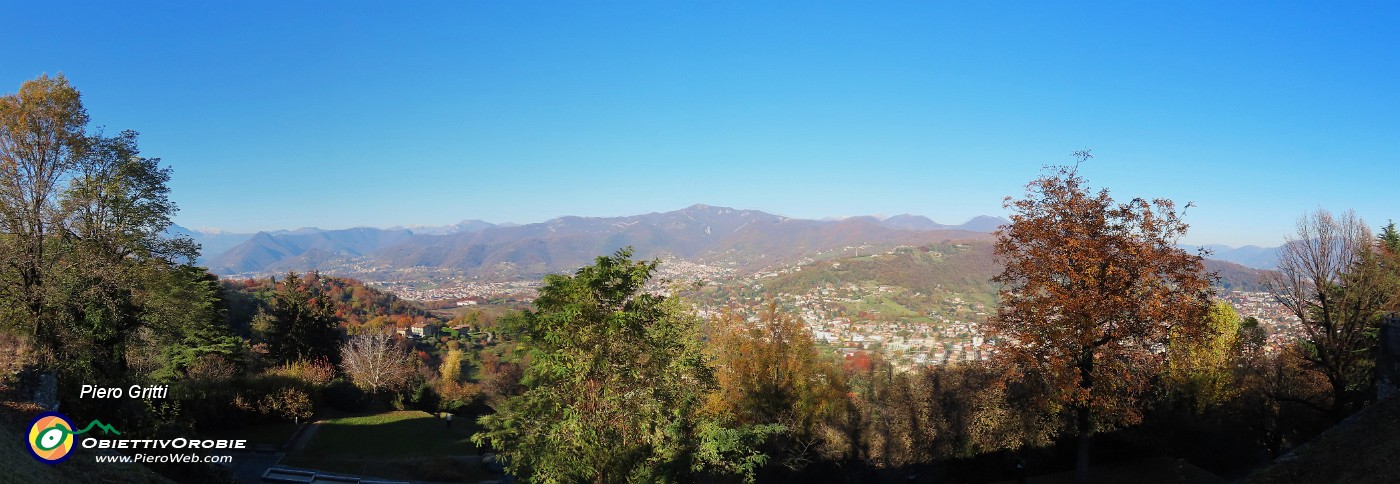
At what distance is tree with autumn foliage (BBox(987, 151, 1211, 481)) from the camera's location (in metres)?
11.3

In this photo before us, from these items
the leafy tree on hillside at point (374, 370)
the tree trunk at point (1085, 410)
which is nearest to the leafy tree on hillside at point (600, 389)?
the tree trunk at point (1085, 410)

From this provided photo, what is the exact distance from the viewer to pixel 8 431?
27.5ft

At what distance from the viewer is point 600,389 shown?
963cm

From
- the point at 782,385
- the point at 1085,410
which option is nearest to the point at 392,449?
the point at 782,385

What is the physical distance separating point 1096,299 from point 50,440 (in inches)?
697

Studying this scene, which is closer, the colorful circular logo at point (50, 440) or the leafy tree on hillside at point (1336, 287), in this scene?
the colorful circular logo at point (50, 440)

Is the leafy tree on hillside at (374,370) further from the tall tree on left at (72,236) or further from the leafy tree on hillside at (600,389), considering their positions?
the leafy tree on hillside at (600,389)

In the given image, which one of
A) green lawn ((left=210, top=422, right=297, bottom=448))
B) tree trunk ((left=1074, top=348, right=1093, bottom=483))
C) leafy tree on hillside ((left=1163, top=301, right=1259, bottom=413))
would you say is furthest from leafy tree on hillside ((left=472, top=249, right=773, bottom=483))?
leafy tree on hillside ((left=1163, top=301, right=1259, bottom=413))

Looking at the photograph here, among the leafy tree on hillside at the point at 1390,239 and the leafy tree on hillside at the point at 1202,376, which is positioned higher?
the leafy tree on hillside at the point at 1390,239

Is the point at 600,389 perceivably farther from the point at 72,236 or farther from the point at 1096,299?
the point at 72,236
